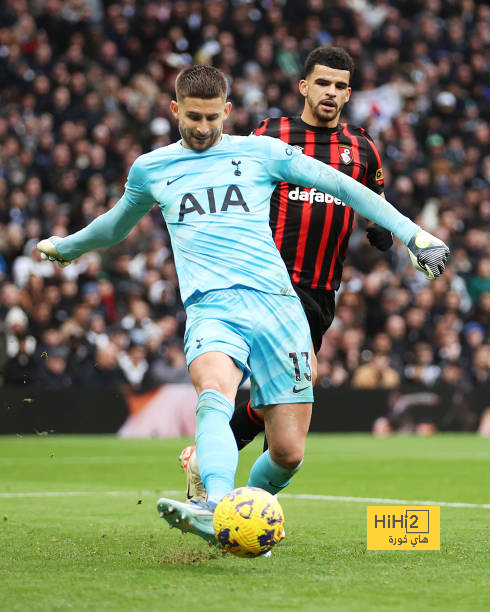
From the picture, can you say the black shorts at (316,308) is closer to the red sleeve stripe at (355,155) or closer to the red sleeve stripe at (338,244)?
the red sleeve stripe at (338,244)

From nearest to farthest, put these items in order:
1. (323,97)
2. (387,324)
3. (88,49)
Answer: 1. (323,97)
2. (387,324)
3. (88,49)

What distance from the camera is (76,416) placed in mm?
15172

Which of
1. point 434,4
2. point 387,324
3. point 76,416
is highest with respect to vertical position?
point 434,4

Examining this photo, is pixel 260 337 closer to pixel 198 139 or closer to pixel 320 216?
pixel 198 139

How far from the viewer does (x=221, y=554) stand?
210 inches

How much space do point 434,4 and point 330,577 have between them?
1931 centimetres

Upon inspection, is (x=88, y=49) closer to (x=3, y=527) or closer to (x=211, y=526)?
(x=3, y=527)

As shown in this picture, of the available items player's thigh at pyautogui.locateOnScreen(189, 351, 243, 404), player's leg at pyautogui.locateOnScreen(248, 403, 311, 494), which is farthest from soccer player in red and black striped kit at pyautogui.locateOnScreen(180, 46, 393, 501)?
player's thigh at pyautogui.locateOnScreen(189, 351, 243, 404)

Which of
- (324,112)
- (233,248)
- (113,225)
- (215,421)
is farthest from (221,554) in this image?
(324,112)

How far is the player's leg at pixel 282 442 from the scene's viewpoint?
16.6ft

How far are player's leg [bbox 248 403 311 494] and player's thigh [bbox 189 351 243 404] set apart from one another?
0.35 m

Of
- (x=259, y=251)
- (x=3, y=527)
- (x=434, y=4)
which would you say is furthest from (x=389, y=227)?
(x=434, y=4)

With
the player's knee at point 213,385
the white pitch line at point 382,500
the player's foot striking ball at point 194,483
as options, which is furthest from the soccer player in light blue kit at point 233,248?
the white pitch line at point 382,500

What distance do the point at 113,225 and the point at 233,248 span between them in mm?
699
